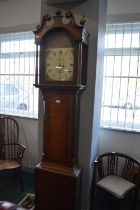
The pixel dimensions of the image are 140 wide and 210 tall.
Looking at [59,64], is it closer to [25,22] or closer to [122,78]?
[122,78]

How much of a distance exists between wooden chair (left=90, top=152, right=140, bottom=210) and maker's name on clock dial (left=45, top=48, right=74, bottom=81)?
3.24ft

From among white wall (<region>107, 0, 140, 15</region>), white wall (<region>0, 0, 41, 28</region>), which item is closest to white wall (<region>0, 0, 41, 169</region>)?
white wall (<region>0, 0, 41, 28</region>)

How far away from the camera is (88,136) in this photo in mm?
2035

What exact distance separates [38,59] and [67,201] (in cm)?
139

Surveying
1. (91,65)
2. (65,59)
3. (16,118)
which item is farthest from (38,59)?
(16,118)

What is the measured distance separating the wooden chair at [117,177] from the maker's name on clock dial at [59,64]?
0.99m

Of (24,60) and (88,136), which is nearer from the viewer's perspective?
(88,136)

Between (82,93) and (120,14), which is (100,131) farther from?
(120,14)

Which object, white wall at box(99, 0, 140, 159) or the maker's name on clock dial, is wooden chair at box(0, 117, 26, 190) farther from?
the maker's name on clock dial

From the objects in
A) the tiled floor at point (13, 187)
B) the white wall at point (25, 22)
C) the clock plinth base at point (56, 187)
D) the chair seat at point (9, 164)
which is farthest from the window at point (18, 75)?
the clock plinth base at point (56, 187)

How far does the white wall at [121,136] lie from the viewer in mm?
2324

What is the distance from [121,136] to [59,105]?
3.44 feet

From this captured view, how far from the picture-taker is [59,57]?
185 centimetres

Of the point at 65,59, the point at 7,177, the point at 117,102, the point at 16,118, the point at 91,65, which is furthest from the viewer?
the point at 16,118
